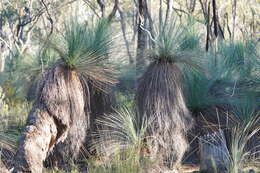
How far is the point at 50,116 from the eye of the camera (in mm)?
6406

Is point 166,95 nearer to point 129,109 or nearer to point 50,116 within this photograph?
point 129,109

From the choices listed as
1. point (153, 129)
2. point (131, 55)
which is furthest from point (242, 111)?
point (131, 55)

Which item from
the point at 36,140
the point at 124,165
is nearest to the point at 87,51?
the point at 36,140

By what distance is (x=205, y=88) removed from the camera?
25.4 feet

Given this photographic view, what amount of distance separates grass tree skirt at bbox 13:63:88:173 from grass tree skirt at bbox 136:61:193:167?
97cm

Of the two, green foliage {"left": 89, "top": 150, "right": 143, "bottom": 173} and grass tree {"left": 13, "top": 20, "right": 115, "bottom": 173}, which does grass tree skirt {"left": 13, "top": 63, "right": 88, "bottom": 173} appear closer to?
grass tree {"left": 13, "top": 20, "right": 115, "bottom": 173}

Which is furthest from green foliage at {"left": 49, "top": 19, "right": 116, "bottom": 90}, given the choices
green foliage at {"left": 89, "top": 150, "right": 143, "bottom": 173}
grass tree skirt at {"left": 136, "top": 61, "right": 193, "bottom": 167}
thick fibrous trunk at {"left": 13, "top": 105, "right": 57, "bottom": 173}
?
green foliage at {"left": 89, "top": 150, "right": 143, "bottom": 173}

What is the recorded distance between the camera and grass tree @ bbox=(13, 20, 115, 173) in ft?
20.1

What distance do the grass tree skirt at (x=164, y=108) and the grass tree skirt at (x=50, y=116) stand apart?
97 cm

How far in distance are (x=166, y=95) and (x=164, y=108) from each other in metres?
0.19

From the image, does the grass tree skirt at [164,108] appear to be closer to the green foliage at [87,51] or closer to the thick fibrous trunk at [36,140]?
the green foliage at [87,51]

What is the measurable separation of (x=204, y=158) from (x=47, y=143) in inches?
86.1

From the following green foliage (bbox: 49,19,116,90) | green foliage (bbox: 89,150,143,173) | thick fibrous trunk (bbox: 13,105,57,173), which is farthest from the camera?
green foliage (bbox: 49,19,116,90)

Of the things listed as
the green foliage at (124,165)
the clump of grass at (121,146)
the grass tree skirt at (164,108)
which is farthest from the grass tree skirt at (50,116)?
the green foliage at (124,165)
